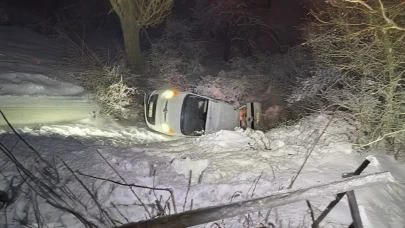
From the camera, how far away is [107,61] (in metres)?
13.4

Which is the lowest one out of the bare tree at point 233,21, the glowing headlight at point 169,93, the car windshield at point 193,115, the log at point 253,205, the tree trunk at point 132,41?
the car windshield at point 193,115

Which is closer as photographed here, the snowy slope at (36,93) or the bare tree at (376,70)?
the bare tree at (376,70)

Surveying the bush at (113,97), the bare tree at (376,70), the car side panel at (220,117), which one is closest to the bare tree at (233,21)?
the bush at (113,97)

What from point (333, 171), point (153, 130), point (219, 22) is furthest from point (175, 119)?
point (219, 22)

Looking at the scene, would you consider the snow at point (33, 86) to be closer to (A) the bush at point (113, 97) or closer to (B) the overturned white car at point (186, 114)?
(A) the bush at point (113, 97)

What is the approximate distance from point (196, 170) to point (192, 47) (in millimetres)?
15146

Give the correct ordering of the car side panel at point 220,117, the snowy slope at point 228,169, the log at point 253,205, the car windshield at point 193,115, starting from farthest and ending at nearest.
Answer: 1. the car side panel at point 220,117
2. the car windshield at point 193,115
3. the snowy slope at point 228,169
4. the log at point 253,205

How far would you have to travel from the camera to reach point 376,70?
7.83m

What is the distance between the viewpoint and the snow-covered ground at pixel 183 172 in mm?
4699

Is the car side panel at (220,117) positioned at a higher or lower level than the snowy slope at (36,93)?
lower

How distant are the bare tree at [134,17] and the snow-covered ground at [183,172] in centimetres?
474

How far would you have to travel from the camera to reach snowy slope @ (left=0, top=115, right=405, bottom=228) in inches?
189

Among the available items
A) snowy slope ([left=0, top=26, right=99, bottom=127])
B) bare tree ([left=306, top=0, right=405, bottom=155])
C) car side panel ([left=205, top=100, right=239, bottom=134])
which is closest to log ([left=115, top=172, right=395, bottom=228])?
bare tree ([left=306, top=0, right=405, bottom=155])

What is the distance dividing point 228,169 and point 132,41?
8.90 m
